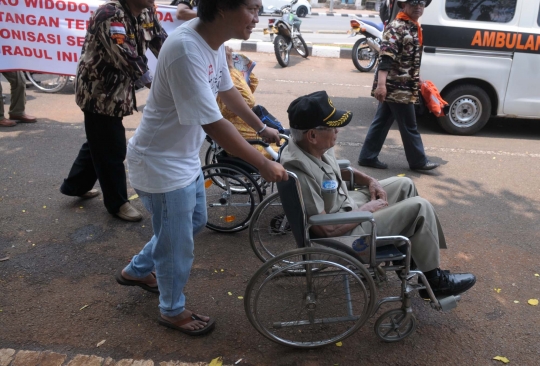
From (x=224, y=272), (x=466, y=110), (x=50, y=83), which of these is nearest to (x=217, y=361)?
(x=224, y=272)

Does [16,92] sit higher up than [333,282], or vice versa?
[16,92]

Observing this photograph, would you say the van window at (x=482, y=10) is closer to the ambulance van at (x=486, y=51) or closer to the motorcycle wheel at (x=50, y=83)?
the ambulance van at (x=486, y=51)

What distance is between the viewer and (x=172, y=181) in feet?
7.98

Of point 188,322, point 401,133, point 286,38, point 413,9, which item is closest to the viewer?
point 188,322

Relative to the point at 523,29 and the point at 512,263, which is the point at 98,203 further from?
the point at 523,29

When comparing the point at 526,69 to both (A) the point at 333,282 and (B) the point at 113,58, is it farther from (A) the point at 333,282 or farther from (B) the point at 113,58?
(B) the point at 113,58

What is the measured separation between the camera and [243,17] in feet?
7.23

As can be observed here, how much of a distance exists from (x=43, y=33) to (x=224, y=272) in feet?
13.7

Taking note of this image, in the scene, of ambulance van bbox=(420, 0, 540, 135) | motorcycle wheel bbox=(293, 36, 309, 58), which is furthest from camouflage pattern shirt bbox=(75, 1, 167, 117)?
motorcycle wheel bbox=(293, 36, 309, 58)

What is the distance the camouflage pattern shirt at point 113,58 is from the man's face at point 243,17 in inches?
55.8

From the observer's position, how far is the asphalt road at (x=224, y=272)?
2754 millimetres

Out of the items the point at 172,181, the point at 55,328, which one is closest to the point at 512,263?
the point at 172,181

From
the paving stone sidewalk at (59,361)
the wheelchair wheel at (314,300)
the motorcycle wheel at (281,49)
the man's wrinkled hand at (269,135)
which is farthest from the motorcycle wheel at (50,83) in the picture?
the wheelchair wheel at (314,300)

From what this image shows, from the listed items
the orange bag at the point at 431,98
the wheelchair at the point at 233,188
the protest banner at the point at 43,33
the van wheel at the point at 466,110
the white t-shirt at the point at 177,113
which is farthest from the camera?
the van wheel at the point at 466,110
